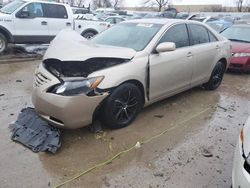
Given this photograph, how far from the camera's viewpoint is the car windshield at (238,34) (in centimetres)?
971

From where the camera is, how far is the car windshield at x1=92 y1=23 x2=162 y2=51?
5014 mm

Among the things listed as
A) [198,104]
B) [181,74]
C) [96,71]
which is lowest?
[198,104]

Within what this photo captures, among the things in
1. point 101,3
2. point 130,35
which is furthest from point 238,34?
point 101,3

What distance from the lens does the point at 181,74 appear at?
5.51m

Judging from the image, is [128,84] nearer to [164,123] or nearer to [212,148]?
[164,123]

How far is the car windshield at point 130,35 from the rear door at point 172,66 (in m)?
0.23

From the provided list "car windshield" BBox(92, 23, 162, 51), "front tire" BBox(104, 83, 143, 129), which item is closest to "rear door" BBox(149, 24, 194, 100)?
"car windshield" BBox(92, 23, 162, 51)

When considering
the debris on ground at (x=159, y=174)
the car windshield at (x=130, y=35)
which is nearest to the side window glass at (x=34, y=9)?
the car windshield at (x=130, y=35)

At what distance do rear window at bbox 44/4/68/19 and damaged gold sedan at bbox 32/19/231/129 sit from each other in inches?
232

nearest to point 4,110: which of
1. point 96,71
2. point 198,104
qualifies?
point 96,71

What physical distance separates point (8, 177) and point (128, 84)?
2060 mm

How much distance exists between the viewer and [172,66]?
522 cm

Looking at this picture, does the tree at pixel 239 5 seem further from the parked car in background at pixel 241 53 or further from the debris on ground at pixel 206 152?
the debris on ground at pixel 206 152

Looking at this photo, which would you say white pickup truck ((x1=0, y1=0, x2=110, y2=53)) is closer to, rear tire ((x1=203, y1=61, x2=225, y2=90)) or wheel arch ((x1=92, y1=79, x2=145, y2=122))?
rear tire ((x1=203, y1=61, x2=225, y2=90))
